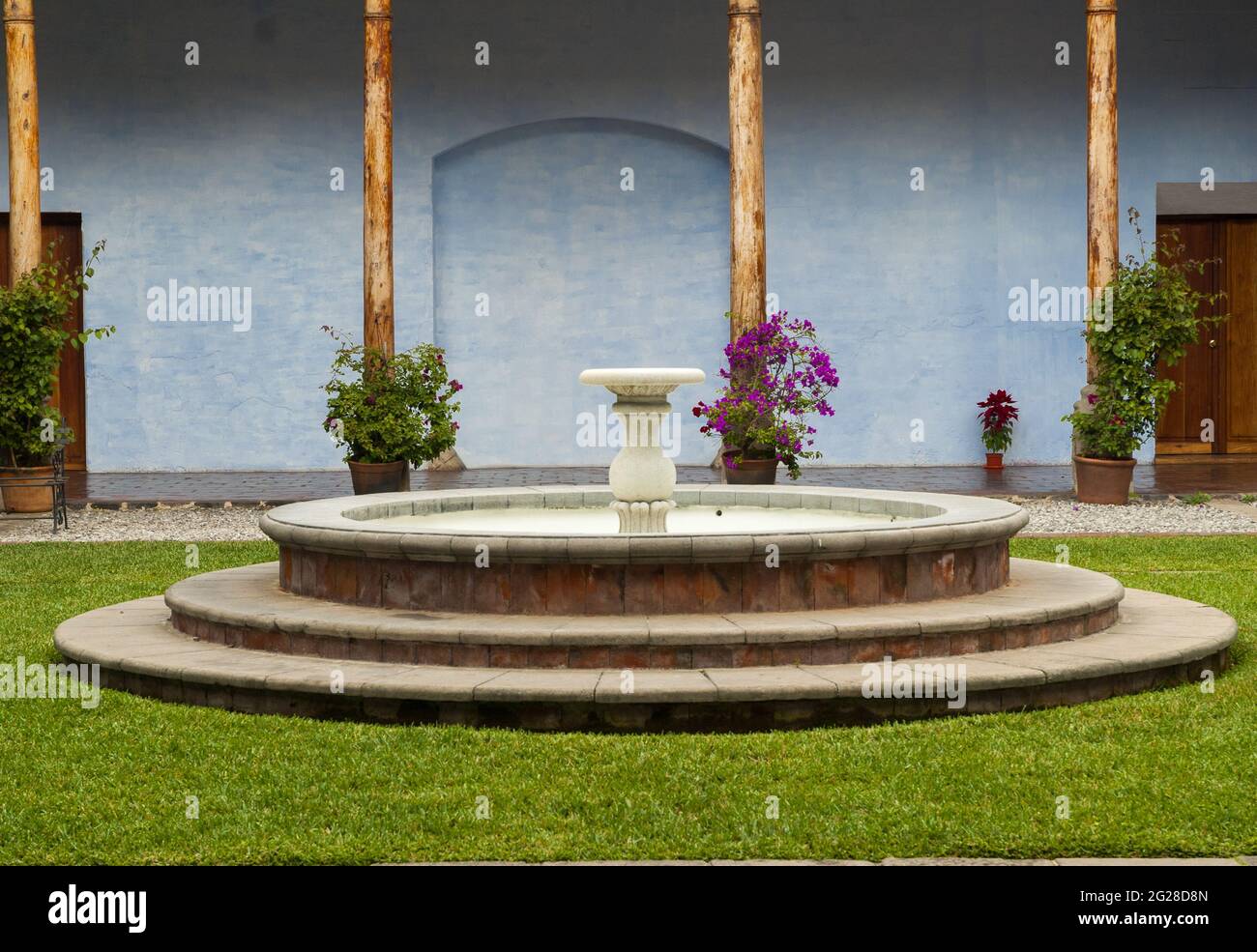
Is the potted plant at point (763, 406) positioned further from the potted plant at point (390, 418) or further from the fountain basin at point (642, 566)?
the fountain basin at point (642, 566)

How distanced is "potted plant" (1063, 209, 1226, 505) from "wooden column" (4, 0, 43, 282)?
29.6 feet

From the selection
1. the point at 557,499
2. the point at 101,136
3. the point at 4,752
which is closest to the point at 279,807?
the point at 4,752

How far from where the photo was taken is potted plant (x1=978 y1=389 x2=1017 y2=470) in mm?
17281

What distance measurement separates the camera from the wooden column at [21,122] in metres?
14.1

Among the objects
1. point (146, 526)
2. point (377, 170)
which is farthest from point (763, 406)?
point (146, 526)

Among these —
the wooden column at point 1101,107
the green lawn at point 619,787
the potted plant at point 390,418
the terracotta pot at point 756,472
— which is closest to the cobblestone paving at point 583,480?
the potted plant at point 390,418

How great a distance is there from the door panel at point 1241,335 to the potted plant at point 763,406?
22.0 feet

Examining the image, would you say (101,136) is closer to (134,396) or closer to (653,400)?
(134,396)

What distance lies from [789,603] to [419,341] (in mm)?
11513

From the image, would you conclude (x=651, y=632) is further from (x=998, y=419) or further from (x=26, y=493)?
(x=998, y=419)

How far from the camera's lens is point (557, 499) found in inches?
383

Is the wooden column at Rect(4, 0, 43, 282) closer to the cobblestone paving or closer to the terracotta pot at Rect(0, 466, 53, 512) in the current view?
the terracotta pot at Rect(0, 466, 53, 512)

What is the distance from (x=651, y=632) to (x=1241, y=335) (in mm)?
13895

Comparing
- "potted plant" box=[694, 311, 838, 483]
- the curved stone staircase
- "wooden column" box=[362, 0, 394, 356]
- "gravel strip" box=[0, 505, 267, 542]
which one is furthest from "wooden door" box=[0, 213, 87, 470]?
the curved stone staircase
